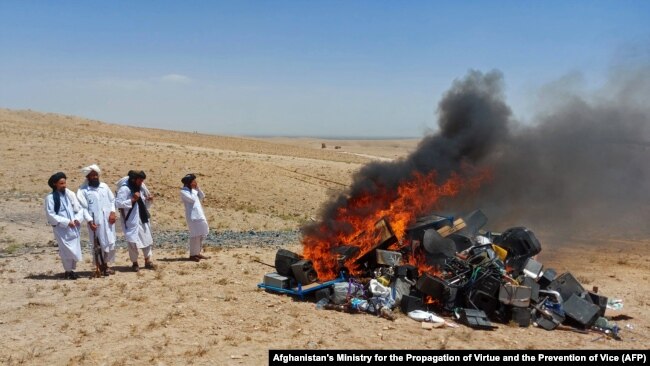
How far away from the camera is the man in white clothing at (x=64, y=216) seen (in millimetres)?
10508

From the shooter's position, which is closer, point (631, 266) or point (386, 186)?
point (386, 186)

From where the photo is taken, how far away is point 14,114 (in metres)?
53.4

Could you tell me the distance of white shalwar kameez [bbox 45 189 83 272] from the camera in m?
10.5

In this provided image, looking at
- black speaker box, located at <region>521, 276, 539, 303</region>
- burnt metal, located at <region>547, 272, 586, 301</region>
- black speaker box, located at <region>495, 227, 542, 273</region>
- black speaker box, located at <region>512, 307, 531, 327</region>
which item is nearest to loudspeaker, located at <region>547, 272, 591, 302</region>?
burnt metal, located at <region>547, 272, 586, 301</region>

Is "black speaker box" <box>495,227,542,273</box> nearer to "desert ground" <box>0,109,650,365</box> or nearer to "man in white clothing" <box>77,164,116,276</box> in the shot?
"desert ground" <box>0,109,650,365</box>

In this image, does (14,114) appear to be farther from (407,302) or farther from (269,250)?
(407,302)

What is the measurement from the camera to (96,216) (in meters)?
11.0

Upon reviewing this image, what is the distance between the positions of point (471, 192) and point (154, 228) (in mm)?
11457

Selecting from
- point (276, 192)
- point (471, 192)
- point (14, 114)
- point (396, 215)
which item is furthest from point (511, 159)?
point (14, 114)

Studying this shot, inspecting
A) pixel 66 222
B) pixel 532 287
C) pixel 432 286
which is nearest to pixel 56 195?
pixel 66 222

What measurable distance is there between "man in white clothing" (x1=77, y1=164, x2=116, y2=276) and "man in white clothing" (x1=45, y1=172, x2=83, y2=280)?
0.61 ft

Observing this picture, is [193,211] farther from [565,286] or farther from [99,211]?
[565,286]

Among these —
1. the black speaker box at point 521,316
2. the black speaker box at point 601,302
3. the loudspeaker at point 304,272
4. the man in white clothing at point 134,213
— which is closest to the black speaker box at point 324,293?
the loudspeaker at point 304,272
